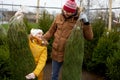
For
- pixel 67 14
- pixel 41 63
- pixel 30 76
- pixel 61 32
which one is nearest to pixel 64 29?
pixel 61 32

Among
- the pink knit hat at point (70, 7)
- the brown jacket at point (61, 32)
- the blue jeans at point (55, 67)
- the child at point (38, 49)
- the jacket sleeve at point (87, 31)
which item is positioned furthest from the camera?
the blue jeans at point (55, 67)

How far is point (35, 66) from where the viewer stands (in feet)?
13.2

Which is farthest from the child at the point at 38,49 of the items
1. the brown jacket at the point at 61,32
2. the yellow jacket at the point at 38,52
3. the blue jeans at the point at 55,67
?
the blue jeans at the point at 55,67

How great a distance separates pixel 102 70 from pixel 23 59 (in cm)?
442

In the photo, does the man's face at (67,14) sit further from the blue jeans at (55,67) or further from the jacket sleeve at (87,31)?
the blue jeans at (55,67)

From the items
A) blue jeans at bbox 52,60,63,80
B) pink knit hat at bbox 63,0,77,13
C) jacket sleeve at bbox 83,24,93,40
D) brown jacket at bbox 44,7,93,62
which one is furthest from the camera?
blue jeans at bbox 52,60,63,80

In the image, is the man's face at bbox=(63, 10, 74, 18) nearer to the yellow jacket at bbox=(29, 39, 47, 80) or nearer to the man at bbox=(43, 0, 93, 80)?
the man at bbox=(43, 0, 93, 80)

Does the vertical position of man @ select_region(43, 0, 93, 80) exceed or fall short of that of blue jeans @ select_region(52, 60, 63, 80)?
it exceeds it

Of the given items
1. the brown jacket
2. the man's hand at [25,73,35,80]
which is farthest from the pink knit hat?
the man's hand at [25,73,35,80]

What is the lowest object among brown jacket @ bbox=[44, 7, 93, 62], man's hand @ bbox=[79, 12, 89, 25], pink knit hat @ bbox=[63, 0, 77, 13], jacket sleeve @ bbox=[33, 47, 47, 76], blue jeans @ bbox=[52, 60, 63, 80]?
blue jeans @ bbox=[52, 60, 63, 80]

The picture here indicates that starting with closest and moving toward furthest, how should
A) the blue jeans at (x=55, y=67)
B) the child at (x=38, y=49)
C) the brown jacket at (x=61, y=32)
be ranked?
the child at (x=38, y=49), the brown jacket at (x=61, y=32), the blue jeans at (x=55, y=67)

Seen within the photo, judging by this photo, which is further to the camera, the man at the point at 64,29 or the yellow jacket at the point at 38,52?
the man at the point at 64,29

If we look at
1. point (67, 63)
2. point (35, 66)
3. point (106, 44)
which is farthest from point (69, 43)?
point (106, 44)

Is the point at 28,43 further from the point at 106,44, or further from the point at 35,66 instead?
the point at 106,44
